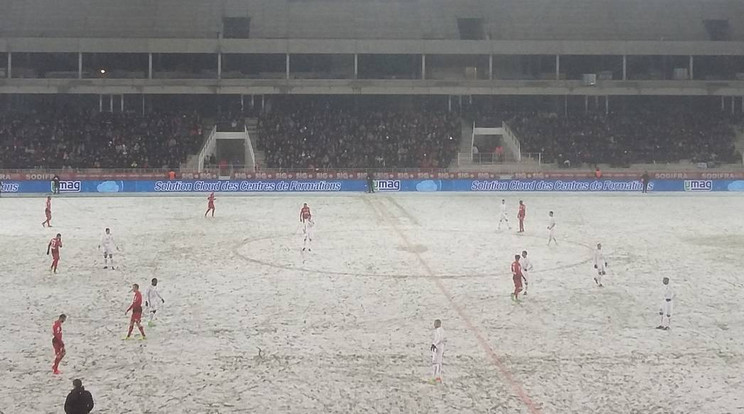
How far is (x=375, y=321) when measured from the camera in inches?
624

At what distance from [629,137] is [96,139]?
44006mm

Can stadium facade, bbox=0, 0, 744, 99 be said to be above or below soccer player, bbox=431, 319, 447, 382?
above

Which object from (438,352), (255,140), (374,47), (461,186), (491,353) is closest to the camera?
(438,352)

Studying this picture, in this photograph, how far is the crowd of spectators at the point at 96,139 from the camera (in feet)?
174

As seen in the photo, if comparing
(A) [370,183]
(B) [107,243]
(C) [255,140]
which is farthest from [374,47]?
(B) [107,243]

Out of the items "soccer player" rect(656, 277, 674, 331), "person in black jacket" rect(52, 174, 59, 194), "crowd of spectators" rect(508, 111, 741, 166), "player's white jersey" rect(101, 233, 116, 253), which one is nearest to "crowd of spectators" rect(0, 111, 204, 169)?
"person in black jacket" rect(52, 174, 59, 194)

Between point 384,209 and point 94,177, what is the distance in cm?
2202

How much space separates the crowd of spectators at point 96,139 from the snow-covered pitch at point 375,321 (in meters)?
22.3

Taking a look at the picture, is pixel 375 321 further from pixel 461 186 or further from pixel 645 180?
pixel 645 180

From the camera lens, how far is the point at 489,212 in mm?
38344

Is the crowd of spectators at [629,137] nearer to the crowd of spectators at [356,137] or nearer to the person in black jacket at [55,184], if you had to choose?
the crowd of spectators at [356,137]

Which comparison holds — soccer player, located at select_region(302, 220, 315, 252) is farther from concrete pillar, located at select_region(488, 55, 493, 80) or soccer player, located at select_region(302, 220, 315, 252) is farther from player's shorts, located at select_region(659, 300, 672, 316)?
concrete pillar, located at select_region(488, 55, 493, 80)

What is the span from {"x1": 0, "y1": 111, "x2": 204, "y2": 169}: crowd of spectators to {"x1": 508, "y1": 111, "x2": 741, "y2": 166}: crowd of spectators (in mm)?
28061

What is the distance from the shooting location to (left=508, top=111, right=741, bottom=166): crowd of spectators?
57125mm
